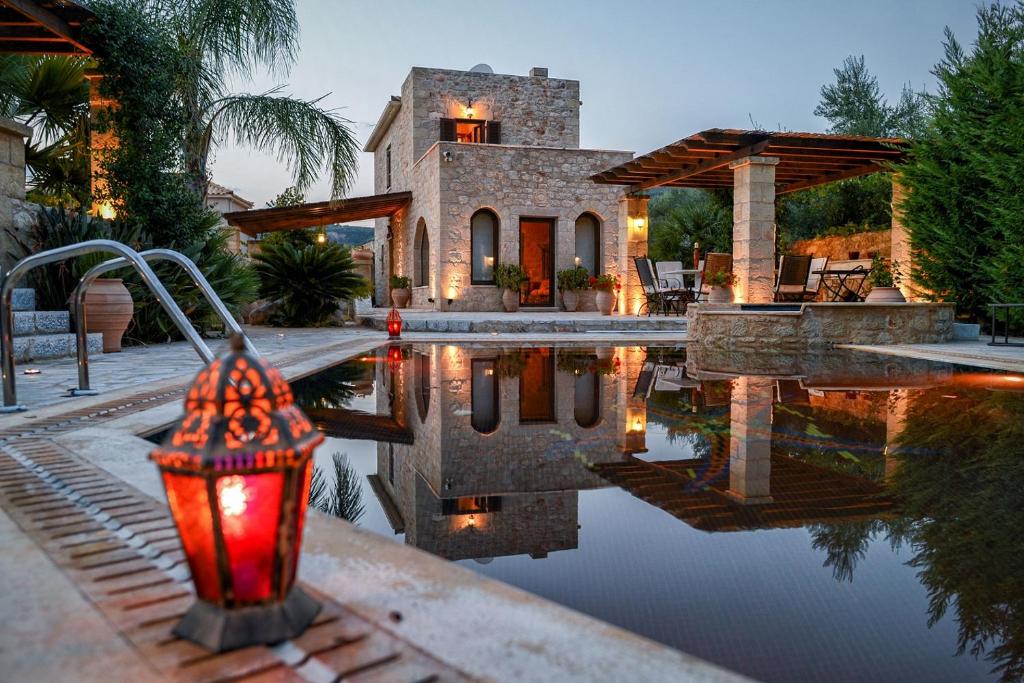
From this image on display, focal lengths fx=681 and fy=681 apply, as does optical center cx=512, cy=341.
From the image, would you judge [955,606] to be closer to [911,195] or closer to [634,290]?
[911,195]

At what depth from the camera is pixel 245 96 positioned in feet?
36.2

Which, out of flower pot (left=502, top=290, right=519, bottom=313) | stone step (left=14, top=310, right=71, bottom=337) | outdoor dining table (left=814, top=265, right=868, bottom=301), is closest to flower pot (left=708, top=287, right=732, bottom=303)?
outdoor dining table (left=814, top=265, right=868, bottom=301)

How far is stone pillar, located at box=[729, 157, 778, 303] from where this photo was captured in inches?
392

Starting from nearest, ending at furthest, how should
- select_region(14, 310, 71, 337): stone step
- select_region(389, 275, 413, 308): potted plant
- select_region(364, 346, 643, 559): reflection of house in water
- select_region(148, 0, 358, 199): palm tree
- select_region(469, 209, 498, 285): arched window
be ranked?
select_region(364, 346, 643, 559): reflection of house in water → select_region(14, 310, 71, 337): stone step → select_region(148, 0, 358, 199): palm tree → select_region(469, 209, 498, 285): arched window → select_region(389, 275, 413, 308): potted plant

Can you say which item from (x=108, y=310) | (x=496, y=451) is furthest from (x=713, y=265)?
(x=496, y=451)

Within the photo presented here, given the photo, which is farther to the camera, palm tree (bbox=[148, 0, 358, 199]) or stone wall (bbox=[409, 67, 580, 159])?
stone wall (bbox=[409, 67, 580, 159])

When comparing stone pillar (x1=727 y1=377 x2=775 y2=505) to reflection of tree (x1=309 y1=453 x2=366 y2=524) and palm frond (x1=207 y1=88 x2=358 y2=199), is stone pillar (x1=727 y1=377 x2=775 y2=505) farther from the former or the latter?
palm frond (x1=207 y1=88 x2=358 y2=199)

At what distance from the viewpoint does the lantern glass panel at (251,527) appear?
3.73 ft

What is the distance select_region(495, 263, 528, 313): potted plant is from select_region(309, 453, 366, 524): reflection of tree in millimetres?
12706

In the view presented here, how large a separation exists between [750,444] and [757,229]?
735cm

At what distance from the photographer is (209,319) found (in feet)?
31.1

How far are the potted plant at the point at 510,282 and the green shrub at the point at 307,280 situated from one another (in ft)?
12.8

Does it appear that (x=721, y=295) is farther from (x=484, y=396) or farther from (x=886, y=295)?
(x=484, y=396)

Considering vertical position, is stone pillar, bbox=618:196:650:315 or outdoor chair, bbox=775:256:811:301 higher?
stone pillar, bbox=618:196:650:315
